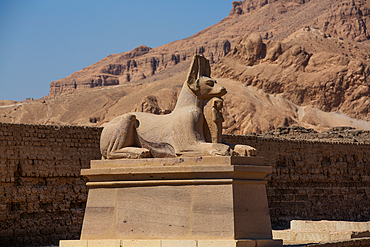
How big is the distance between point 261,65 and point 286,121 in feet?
22.8

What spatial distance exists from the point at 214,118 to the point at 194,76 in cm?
66

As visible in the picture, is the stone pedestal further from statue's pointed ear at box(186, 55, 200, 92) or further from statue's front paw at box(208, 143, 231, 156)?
statue's pointed ear at box(186, 55, 200, 92)

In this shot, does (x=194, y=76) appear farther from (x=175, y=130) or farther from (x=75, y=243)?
(x=75, y=243)

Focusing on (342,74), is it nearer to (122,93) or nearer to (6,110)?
(122,93)

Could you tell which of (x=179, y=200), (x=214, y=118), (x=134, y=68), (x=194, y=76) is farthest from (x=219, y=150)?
(x=134, y=68)

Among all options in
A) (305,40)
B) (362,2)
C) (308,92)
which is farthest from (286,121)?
(362,2)

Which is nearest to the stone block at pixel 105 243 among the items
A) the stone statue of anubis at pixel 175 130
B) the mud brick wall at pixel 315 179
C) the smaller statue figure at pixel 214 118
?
the stone statue of anubis at pixel 175 130

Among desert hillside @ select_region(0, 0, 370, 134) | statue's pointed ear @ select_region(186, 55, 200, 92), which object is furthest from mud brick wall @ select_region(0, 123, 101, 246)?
desert hillside @ select_region(0, 0, 370, 134)

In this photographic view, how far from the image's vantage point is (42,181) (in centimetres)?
1177

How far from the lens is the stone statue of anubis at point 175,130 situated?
22.4ft

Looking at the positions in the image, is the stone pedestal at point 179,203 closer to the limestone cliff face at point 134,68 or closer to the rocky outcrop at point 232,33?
the rocky outcrop at point 232,33

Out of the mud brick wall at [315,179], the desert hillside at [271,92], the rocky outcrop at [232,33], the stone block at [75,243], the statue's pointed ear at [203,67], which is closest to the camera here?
the stone block at [75,243]

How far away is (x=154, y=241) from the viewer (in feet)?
20.6

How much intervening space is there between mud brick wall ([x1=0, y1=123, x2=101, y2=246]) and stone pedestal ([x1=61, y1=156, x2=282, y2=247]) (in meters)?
4.86
